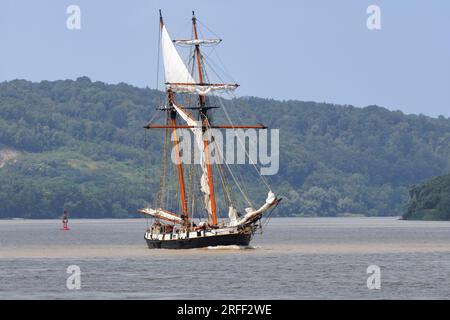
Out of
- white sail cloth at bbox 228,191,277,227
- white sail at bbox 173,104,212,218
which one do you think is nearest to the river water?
white sail cloth at bbox 228,191,277,227

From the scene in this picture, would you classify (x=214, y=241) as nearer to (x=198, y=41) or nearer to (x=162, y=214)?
(x=162, y=214)

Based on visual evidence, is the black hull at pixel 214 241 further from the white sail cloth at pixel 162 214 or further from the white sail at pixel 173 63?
the white sail at pixel 173 63

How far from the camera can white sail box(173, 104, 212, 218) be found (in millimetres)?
122938

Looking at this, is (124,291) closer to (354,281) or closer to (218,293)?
(218,293)

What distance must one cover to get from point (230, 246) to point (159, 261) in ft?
46.9

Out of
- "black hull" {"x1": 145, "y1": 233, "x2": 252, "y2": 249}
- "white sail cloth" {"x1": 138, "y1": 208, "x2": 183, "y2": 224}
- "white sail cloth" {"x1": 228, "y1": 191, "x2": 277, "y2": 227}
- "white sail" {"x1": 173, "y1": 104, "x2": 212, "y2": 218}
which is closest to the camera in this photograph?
"white sail cloth" {"x1": 228, "y1": 191, "x2": 277, "y2": 227}

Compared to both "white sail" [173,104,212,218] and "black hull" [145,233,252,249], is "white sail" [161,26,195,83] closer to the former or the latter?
"white sail" [173,104,212,218]

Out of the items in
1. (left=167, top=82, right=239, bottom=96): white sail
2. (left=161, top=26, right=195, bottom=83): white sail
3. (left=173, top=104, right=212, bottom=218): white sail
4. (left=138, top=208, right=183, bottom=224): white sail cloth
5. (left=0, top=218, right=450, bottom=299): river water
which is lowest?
(left=0, top=218, right=450, bottom=299): river water

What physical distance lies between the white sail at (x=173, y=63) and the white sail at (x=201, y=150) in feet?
9.16

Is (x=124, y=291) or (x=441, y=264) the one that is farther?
(x=441, y=264)

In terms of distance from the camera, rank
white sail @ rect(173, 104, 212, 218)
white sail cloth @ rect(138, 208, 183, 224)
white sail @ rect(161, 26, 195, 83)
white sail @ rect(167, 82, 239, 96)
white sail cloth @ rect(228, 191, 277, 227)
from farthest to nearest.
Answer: white sail cloth @ rect(138, 208, 183, 224), white sail @ rect(161, 26, 195, 83), white sail @ rect(167, 82, 239, 96), white sail @ rect(173, 104, 212, 218), white sail cloth @ rect(228, 191, 277, 227)

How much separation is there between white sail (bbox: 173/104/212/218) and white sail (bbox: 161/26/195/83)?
2791 mm
